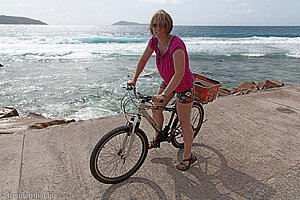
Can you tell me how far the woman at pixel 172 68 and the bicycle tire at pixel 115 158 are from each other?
0.44m

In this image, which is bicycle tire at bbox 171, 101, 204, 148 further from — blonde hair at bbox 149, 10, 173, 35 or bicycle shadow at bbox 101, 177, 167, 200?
blonde hair at bbox 149, 10, 173, 35

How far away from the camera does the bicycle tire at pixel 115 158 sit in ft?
8.24

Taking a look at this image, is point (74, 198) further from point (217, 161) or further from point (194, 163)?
point (217, 161)

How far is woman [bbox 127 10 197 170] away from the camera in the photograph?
2.40 m

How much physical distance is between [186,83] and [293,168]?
6.27 feet

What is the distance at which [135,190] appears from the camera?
2.64m

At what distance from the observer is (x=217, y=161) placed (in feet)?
10.6

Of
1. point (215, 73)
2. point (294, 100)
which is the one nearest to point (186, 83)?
point (294, 100)

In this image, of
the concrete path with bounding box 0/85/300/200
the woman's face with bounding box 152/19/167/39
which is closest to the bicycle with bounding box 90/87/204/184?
the concrete path with bounding box 0/85/300/200

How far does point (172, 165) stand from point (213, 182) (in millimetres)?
583

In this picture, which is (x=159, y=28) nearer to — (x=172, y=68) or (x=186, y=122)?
(x=172, y=68)

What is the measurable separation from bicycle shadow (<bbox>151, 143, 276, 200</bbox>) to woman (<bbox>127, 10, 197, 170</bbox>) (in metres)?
0.15

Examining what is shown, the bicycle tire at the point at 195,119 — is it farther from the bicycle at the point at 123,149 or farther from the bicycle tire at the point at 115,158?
the bicycle tire at the point at 115,158

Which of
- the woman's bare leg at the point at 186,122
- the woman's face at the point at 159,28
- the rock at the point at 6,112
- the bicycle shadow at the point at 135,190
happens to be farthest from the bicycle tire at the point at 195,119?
the rock at the point at 6,112
